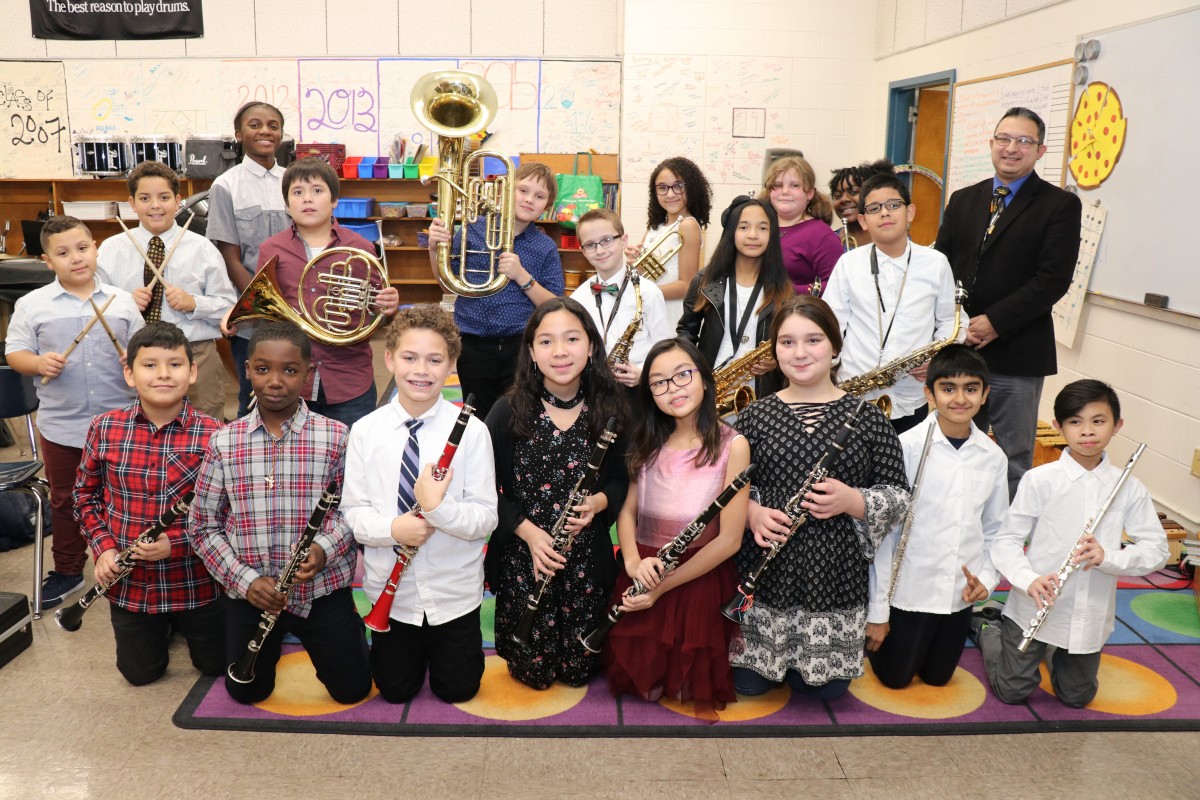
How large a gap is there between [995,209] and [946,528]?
1465 mm

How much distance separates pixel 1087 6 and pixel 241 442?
470cm

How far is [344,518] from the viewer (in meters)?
2.68

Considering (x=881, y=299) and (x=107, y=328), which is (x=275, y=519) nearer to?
(x=107, y=328)

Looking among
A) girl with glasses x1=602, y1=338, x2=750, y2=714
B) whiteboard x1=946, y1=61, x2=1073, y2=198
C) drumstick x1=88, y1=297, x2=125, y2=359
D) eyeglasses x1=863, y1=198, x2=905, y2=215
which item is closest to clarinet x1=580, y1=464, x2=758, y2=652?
girl with glasses x1=602, y1=338, x2=750, y2=714

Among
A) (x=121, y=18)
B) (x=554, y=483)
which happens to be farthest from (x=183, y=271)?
(x=121, y=18)

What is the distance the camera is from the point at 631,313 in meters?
3.52

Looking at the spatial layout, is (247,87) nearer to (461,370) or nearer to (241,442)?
(461,370)

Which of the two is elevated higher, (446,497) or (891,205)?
(891,205)

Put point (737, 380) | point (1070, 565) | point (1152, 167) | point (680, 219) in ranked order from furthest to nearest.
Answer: point (1152, 167)
point (680, 219)
point (737, 380)
point (1070, 565)

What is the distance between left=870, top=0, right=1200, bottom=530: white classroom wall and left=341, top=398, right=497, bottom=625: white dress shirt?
321 centimetres

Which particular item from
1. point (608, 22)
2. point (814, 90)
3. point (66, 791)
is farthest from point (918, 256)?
point (608, 22)

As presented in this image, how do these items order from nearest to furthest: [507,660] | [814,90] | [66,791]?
[66,791] < [507,660] < [814,90]

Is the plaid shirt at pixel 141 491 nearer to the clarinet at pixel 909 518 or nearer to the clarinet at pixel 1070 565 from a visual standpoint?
the clarinet at pixel 909 518

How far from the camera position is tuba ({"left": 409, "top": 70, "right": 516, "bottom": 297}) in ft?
11.5
